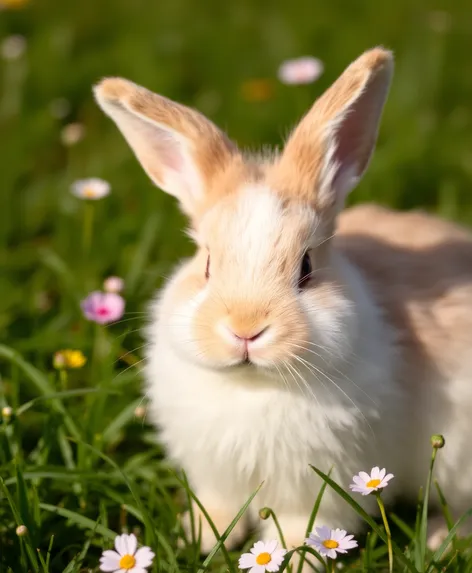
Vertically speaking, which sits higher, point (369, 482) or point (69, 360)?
point (369, 482)

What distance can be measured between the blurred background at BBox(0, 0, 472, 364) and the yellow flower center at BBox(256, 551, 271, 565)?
1634 millimetres

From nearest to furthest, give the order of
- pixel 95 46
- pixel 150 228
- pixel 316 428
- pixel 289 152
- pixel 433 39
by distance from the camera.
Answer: pixel 316 428, pixel 289 152, pixel 150 228, pixel 433 39, pixel 95 46

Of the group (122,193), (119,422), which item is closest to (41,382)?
(119,422)

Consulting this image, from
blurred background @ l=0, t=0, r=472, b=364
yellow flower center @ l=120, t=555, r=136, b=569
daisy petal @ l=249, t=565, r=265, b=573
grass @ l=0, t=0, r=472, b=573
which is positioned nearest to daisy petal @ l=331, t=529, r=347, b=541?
grass @ l=0, t=0, r=472, b=573

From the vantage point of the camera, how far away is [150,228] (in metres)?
4.60

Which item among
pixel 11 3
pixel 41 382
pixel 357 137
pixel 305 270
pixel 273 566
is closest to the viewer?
pixel 273 566

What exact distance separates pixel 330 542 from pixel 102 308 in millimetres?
1485

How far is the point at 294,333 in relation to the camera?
274 centimetres

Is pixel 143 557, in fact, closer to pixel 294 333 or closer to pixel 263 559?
pixel 263 559

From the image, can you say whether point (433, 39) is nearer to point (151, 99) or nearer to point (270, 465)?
point (151, 99)

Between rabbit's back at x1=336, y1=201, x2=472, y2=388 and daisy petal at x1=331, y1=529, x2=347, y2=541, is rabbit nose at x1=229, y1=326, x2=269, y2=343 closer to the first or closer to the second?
daisy petal at x1=331, y1=529, x2=347, y2=541

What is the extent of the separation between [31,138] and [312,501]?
313 centimetres

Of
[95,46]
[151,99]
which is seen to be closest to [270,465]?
[151,99]

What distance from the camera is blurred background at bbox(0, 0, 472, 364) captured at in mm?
4551
